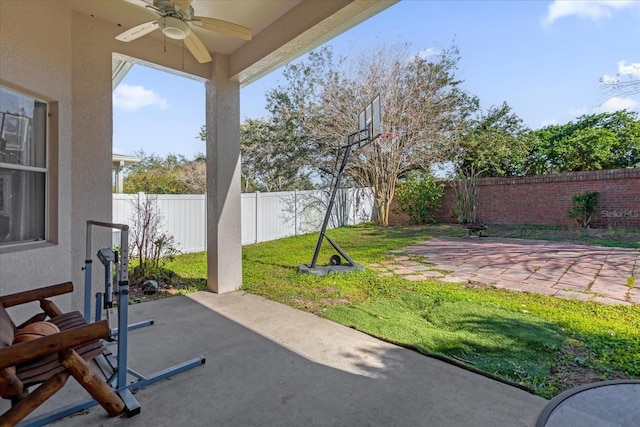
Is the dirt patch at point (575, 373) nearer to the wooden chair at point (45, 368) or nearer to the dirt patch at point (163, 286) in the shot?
the wooden chair at point (45, 368)

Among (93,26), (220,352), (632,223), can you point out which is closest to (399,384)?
(220,352)

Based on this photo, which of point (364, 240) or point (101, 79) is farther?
point (364, 240)

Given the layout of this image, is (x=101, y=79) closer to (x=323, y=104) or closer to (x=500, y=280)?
(x=500, y=280)

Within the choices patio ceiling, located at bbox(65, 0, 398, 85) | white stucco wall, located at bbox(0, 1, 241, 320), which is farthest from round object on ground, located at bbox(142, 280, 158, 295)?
patio ceiling, located at bbox(65, 0, 398, 85)

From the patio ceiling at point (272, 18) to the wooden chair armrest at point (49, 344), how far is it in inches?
115

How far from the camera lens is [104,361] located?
8.23ft

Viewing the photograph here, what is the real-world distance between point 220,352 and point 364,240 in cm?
676

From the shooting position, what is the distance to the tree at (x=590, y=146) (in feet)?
33.2

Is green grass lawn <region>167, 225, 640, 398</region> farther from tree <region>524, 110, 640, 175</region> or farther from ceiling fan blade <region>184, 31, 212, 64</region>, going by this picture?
tree <region>524, 110, 640, 175</region>

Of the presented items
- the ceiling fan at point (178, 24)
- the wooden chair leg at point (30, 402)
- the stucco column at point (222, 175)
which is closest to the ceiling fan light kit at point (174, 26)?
the ceiling fan at point (178, 24)

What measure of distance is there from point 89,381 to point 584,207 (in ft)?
37.3

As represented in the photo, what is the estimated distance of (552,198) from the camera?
9.85 meters

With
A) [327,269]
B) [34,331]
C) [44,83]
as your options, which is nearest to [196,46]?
[44,83]

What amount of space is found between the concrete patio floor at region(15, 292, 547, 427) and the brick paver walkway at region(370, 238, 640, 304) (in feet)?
8.52
